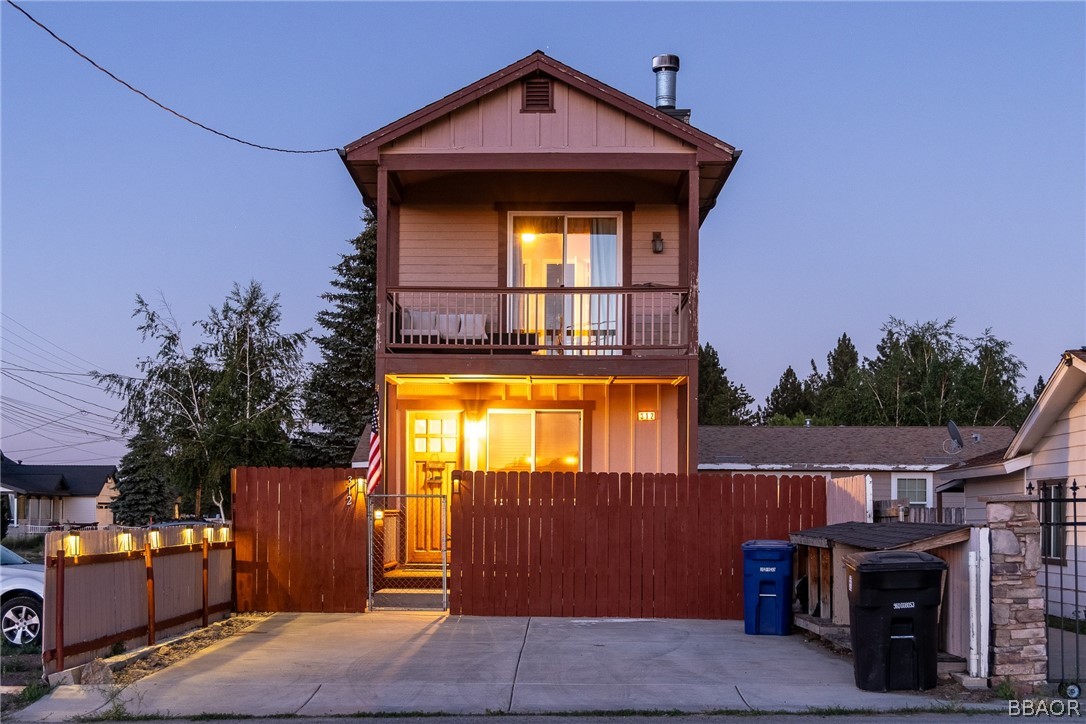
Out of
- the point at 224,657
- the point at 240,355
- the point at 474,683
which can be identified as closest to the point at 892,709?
the point at 474,683

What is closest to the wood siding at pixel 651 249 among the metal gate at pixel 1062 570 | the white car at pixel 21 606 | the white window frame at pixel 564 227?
the white window frame at pixel 564 227

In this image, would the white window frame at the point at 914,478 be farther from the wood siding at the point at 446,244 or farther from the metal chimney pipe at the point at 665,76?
the wood siding at the point at 446,244

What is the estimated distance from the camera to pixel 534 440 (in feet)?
61.3

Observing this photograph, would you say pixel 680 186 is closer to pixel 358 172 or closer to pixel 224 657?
pixel 358 172

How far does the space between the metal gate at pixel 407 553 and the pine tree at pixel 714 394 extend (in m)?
32.5

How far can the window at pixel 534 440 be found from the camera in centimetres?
1869

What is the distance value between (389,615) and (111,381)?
832 inches

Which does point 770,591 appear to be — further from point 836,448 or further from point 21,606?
point 836,448

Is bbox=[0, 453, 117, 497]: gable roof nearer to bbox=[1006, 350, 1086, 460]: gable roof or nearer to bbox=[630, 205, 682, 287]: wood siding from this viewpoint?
bbox=[630, 205, 682, 287]: wood siding

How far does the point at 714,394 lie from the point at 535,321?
36.4 m

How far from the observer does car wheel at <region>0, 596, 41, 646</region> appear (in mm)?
13039

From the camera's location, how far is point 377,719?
902 centimetres

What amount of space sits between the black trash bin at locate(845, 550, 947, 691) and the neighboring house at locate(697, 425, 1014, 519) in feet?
54.4

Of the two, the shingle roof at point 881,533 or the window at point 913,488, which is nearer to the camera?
the shingle roof at point 881,533
